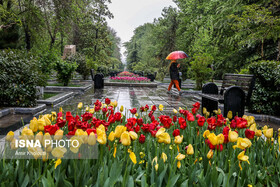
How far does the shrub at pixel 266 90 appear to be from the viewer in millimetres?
6529

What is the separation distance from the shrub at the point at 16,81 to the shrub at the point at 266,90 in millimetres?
6685

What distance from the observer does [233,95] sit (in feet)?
19.2

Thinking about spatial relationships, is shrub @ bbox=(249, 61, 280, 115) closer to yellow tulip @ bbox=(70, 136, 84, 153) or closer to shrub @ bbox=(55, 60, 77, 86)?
yellow tulip @ bbox=(70, 136, 84, 153)

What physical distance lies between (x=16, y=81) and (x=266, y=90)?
7434 millimetres

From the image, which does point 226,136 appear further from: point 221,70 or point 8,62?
point 221,70

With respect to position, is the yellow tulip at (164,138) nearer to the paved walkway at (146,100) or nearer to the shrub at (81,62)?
the paved walkway at (146,100)

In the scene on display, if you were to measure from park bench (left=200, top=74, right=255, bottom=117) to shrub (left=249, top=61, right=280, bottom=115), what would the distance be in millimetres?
271

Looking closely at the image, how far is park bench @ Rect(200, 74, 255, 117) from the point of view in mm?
5848

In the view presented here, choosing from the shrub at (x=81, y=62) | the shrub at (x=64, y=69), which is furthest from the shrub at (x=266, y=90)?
the shrub at (x=81, y=62)

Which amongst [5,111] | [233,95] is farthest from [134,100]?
[5,111]

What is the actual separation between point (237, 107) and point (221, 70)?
13.2 metres

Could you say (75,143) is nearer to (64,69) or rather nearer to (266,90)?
(266,90)

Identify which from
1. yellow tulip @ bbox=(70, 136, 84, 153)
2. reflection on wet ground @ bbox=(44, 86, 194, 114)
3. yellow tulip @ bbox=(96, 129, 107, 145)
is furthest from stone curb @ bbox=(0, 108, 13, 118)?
yellow tulip @ bbox=(96, 129, 107, 145)

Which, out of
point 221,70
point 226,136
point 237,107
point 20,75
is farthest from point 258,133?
point 221,70
